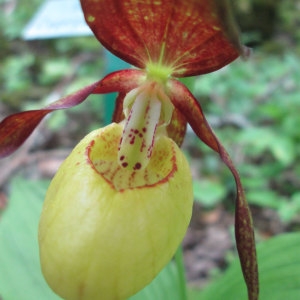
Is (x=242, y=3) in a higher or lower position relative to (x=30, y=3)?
lower

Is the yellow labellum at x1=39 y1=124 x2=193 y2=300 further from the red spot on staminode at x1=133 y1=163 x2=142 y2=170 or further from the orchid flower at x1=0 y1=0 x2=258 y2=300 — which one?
the red spot on staminode at x1=133 y1=163 x2=142 y2=170

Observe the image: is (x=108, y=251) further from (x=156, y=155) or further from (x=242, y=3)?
(x=242, y=3)

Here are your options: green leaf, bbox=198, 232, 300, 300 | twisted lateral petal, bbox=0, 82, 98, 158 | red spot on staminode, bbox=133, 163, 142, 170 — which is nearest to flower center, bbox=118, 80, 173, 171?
red spot on staminode, bbox=133, 163, 142, 170

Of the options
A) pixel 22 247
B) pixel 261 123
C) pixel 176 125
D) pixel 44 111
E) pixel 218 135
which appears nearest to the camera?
pixel 44 111

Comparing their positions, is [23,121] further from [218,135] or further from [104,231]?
[218,135]

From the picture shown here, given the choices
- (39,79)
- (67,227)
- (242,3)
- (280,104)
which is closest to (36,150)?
(39,79)

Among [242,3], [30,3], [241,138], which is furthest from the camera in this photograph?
[242,3]

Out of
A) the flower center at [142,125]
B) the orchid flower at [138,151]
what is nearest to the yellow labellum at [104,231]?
the orchid flower at [138,151]

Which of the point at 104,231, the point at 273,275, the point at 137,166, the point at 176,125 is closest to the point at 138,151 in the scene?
the point at 137,166
